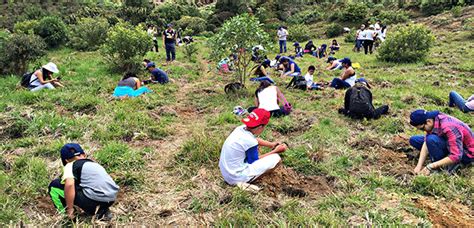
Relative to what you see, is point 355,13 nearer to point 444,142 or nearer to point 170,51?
point 170,51

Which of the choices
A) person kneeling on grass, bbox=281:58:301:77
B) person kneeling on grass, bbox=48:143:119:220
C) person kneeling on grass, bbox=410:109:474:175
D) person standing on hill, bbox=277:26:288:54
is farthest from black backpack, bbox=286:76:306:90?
person standing on hill, bbox=277:26:288:54

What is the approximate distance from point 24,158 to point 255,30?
218 inches

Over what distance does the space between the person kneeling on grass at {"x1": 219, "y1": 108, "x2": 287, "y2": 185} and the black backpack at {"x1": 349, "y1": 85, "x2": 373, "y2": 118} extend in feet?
9.52

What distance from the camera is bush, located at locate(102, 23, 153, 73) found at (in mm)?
10438

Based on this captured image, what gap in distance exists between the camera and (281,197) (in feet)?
13.0

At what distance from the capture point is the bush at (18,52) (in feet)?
32.4

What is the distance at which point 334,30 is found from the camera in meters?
21.7

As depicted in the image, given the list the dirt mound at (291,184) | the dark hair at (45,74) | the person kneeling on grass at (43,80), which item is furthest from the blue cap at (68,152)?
the dark hair at (45,74)

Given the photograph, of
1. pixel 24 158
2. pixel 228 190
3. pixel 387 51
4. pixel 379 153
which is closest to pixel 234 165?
pixel 228 190

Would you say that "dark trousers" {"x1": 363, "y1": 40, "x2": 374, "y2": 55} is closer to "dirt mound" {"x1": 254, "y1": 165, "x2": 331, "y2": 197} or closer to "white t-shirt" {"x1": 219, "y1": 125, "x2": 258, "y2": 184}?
"dirt mound" {"x1": 254, "y1": 165, "x2": 331, "y2": 197}

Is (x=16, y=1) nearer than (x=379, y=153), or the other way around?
(x=379, y=153)

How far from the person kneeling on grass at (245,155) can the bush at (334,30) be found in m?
19.4

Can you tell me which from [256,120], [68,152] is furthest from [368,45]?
[68,152]

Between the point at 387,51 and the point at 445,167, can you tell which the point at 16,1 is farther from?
the point at 445,167
